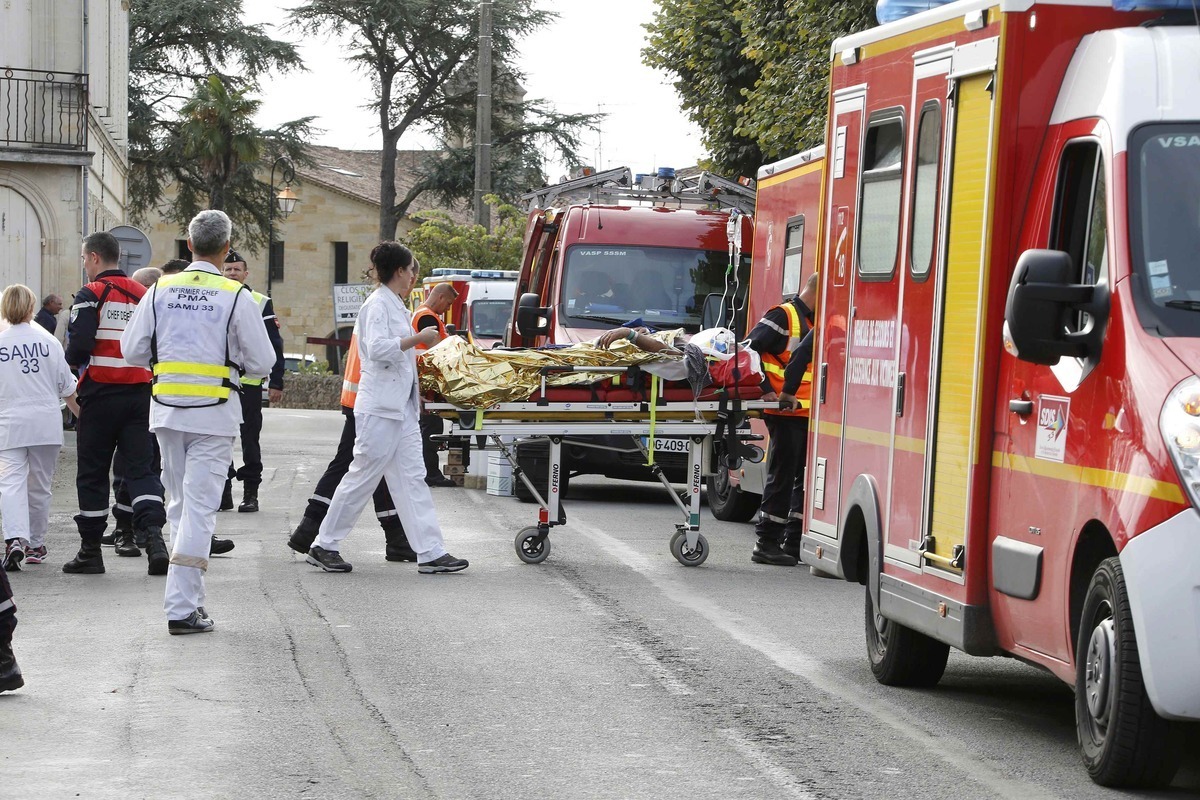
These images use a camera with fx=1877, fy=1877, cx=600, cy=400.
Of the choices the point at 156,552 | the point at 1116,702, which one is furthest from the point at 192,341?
the point at 1116,702

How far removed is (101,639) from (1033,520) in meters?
4.66

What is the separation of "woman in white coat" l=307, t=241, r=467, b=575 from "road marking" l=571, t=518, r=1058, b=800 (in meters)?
1.40

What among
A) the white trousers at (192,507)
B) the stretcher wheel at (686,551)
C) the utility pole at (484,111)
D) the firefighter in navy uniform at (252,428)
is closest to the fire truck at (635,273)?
the firefighter in navy uniform at (252,428)

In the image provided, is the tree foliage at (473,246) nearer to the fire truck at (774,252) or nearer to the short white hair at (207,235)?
the fire truck at (774,252)

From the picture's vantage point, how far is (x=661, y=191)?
59.8 ft

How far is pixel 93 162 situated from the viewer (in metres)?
31.2

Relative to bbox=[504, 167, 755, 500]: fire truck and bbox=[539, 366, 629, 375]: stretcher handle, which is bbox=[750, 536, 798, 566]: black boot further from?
bbox=[504, 167, 755, 500]: fire truck

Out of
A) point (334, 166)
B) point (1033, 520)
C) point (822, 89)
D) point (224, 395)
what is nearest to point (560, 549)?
point (224, 395)

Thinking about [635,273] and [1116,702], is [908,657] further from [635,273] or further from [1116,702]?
[635,273]

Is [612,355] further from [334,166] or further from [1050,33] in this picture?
[334,166]

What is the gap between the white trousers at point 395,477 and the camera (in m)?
11.5

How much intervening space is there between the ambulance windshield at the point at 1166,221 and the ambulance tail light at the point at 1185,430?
39 cm

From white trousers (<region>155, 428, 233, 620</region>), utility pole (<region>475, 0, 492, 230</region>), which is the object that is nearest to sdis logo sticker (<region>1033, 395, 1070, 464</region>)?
white trousers (<region>155, 428, 233, 620</region>)

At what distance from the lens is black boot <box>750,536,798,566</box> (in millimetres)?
12664
